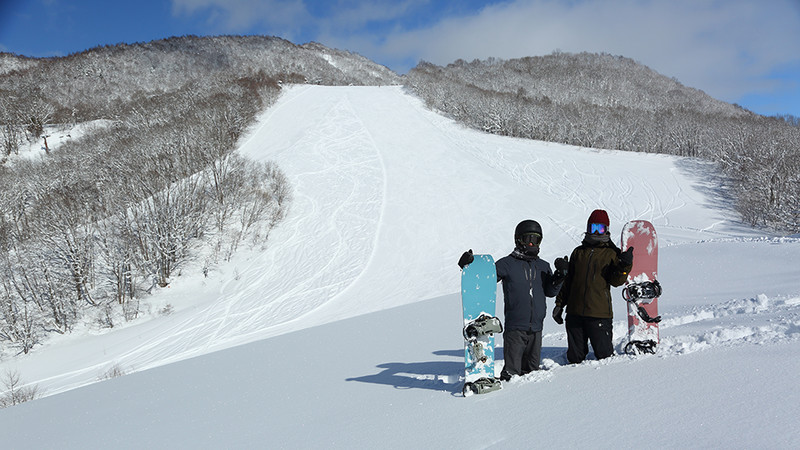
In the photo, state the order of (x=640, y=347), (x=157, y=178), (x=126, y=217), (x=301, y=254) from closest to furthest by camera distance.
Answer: (x=640, y=347) → (x=126, y=217) → (x=301, y=254) → (x=157, y=178)

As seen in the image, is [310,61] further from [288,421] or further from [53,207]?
[288,421]

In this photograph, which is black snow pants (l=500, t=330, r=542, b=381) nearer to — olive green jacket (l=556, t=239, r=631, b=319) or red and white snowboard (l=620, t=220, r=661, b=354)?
olive green jacket (l=556, t=239, r=631, b=319)

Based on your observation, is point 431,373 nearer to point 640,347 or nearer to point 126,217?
point 640,347

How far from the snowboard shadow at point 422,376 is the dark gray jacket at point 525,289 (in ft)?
3.32

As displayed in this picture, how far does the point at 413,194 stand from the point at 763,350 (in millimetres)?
23752

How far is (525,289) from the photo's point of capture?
4.15 metres

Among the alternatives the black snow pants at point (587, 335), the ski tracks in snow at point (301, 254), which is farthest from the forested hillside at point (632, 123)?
the black snow pants at point (587, 335)

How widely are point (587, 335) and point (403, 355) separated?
2.76 meters

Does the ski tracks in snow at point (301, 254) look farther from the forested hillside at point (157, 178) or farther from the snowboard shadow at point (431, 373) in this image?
the snowboard shadow at point (431, 373)

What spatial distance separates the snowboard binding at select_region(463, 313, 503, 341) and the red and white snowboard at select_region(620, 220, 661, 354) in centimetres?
141

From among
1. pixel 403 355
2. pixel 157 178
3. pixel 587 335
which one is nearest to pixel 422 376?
pixel 403 355

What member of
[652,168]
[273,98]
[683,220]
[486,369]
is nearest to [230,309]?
[486,369]

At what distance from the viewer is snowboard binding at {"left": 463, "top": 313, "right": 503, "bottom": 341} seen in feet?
13.0

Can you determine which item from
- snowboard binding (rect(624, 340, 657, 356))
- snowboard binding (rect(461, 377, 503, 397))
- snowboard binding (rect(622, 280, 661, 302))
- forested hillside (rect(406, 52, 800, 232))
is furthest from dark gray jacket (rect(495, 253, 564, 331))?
forested hillside (rect(406, 52, 800, 232))
